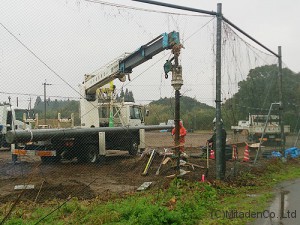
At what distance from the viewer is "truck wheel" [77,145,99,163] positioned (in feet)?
43.9

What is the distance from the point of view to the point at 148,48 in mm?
10586

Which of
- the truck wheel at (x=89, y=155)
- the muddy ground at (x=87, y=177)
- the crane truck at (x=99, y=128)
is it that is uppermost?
the crane truck at (x=99, y=128)

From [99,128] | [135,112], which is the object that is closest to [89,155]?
[99,128]

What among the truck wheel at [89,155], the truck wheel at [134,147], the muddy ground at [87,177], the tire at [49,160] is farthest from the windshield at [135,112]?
the tire at [49,160]

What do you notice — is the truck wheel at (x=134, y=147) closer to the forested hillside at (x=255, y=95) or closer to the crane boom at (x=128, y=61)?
the crane boom at (x=128, y=61)

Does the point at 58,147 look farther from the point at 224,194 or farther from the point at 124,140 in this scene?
the point at 224,194

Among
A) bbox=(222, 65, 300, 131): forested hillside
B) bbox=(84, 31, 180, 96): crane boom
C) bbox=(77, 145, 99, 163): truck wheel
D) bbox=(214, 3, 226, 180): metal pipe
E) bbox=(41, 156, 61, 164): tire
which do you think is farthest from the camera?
bbox=(41, 156, 61, 164): tire

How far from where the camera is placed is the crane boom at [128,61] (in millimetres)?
9448

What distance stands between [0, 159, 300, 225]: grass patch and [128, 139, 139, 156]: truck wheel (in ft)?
21.8

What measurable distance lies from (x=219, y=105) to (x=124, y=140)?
6.84 meters

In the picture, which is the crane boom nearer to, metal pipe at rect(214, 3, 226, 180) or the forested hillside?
metal pipe at rect(214, 3, 226, 180)

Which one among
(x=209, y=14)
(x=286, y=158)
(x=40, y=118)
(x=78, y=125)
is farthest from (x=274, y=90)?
(x=40, y=118)

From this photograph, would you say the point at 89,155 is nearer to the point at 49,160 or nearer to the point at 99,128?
the point at 49,160

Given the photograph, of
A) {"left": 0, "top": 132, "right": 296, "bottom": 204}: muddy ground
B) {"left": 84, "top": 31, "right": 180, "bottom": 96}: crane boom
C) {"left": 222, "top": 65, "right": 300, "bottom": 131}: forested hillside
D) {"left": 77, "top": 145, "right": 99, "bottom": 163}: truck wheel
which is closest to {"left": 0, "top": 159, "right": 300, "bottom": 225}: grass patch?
{"left": 0, "top": 132, "right": 296, "bottom": 204}: muddy ground
